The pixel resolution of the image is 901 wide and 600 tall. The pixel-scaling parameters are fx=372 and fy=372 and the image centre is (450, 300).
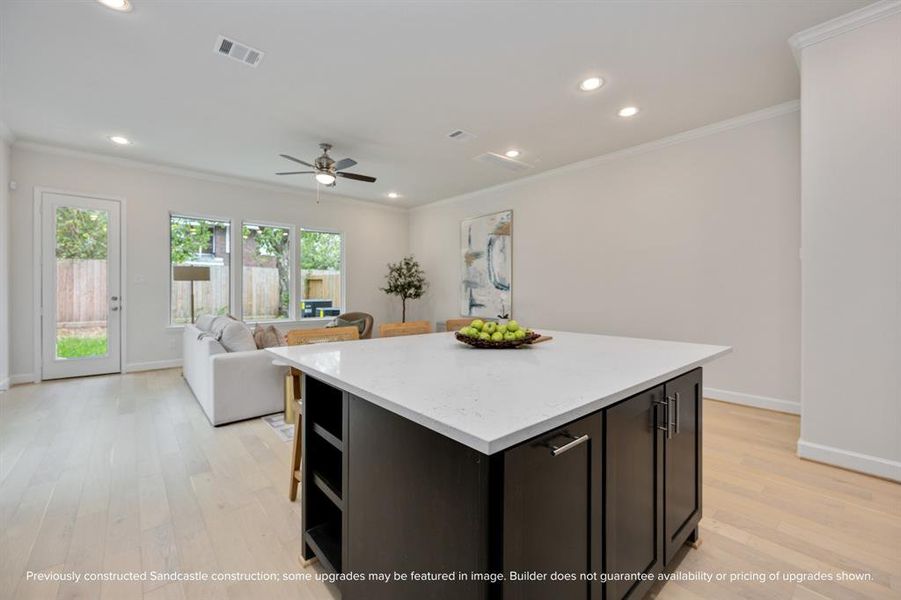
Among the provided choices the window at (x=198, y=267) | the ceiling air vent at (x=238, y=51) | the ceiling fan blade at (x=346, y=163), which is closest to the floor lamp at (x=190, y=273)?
the window at (x=198, y=267)

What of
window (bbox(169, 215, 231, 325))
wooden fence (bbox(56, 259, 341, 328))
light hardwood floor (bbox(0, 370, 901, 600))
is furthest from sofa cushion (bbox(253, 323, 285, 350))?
wooden fence (bbox(56, 259, 341, 328))

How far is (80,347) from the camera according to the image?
4688 millimetres

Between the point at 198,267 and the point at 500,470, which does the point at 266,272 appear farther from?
the point at 500,470

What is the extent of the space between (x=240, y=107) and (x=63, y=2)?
4.18ft

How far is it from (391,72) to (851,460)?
4.08 metres

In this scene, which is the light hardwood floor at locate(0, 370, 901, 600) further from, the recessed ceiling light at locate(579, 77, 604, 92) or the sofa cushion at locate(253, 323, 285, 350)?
the recessed ceiling light at locate(579, 77, 604, 92)

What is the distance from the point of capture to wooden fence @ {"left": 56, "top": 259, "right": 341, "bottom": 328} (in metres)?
4.60

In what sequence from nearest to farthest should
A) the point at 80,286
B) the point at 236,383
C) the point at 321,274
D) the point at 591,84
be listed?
the point at 591,84 < the point at 236,383 < the point at 80,286 < the point at 321,274

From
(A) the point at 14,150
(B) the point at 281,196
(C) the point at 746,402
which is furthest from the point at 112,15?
(C) the point at 746,402

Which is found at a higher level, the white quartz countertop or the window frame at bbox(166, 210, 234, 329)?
the window frame at bbox(166, 210, 234, 329)

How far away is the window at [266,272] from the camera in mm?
5930

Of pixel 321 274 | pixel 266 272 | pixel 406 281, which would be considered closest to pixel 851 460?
pixel 406 281

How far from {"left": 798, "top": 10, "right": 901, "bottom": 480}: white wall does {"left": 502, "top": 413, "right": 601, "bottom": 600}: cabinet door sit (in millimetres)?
2460

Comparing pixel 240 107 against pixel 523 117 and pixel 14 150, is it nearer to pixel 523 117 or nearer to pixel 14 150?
pixel 523 117
